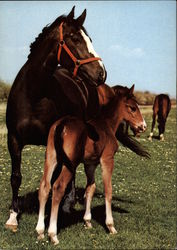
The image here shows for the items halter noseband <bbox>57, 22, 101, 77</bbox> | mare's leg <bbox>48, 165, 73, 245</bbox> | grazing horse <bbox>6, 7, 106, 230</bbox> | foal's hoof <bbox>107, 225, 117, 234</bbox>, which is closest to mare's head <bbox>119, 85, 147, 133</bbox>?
grazing horse <bbox>6, 7, 106, 230</bbox>

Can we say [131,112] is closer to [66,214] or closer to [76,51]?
[76,51]

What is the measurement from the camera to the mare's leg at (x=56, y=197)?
5.61 m

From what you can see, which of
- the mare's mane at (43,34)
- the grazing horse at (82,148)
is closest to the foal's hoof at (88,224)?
the grazing horse at (82,148)

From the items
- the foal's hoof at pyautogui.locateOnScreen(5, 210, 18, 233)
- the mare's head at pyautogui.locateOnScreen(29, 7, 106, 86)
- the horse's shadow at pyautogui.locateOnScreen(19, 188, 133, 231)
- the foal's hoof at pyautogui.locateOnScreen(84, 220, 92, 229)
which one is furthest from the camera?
the horse's shadow at pyautogui.locateOnScreen(19, 188, 133, 231)

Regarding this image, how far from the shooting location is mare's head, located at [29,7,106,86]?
19.2 ft

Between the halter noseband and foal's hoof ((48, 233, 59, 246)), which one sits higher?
the halter noseband

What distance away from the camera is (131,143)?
23.9 ft

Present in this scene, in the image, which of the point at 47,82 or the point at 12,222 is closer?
the point at 47,82

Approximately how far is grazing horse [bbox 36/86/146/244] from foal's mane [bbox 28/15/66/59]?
1337 mm

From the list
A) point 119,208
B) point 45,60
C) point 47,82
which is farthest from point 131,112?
point 119,208

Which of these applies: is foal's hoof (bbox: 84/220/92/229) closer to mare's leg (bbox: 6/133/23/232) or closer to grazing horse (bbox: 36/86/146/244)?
grazing horse (bbox: 36/86/146/244)

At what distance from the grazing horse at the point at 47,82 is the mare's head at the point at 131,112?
70 cm

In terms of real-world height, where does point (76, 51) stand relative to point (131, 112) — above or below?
above

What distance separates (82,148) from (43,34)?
1960 mm
